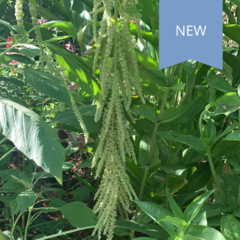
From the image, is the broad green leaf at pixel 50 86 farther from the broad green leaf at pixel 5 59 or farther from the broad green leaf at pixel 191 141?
the broad green leaf at pixel 191 141

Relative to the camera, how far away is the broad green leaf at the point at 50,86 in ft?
1.59

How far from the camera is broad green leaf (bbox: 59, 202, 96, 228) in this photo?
661mm

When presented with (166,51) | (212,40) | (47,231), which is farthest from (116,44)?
(47,231)

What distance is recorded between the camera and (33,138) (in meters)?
0.39

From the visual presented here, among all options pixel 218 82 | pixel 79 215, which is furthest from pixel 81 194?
pixel 218 82

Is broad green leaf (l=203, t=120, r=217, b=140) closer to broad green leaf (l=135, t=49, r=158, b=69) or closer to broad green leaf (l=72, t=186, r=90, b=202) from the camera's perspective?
broad green leaf (l=135, t=49, r=158, b=69)

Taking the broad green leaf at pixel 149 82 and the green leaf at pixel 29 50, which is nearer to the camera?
the green leaf at pixel 29 50

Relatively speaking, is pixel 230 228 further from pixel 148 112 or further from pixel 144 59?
pixel 144 59

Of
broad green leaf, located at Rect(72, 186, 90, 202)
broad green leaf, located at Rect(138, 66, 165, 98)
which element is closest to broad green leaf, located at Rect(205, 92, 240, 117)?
broad green leaf, located at Rect(138, 66, 165, 98)

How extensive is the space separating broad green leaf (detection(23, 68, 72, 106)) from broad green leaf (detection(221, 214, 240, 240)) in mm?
410

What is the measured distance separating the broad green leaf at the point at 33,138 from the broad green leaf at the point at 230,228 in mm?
375

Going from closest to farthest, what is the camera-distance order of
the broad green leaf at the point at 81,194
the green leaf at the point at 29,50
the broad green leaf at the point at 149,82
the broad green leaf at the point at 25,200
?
the green leaf at the point at 29,50, the broad green leaf at the point at 25,200, the broad green leaf at the point at 149,82, the broad green leaf at the point at 81,194

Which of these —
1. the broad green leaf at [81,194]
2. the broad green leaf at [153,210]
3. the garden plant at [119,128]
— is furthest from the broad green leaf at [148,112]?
the broad green leaf at [81,194]

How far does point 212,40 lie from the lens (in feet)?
1.94
